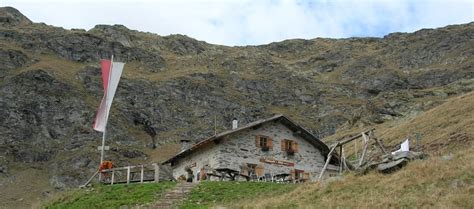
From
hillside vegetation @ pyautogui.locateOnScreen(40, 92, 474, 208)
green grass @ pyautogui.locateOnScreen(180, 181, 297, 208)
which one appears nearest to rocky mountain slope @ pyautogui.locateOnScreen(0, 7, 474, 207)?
green grass @ pyautogui.locateOnScreen(180, 181, 297, 208)

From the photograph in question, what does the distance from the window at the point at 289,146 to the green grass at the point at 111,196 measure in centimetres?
1411

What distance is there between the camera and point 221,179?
128 ft

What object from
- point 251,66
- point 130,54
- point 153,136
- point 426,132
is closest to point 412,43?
point 251,66

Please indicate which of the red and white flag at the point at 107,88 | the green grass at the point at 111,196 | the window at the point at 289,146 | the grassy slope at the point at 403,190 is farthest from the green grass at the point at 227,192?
the window at the point at 289,146

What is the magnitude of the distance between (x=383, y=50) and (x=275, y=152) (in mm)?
150905

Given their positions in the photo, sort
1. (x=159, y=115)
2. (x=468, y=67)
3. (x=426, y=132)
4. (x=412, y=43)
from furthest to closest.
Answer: (x=412, y=43) < (x=468, y=67) < (x=159, y=115) < (x=426, y=132)

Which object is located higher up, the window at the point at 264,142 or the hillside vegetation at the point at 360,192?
the window at the point at 264,142

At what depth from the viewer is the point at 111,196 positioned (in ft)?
107

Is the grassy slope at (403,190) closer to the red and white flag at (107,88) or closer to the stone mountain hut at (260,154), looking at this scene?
the stone mountain hut at (260,154)

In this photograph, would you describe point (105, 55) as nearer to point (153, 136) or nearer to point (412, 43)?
point (153, 136)

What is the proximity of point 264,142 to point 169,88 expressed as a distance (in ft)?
300

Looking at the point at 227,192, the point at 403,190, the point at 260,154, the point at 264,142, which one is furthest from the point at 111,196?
the point at 264,142

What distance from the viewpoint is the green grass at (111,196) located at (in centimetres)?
3088

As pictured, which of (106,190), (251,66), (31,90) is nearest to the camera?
(106,190)
